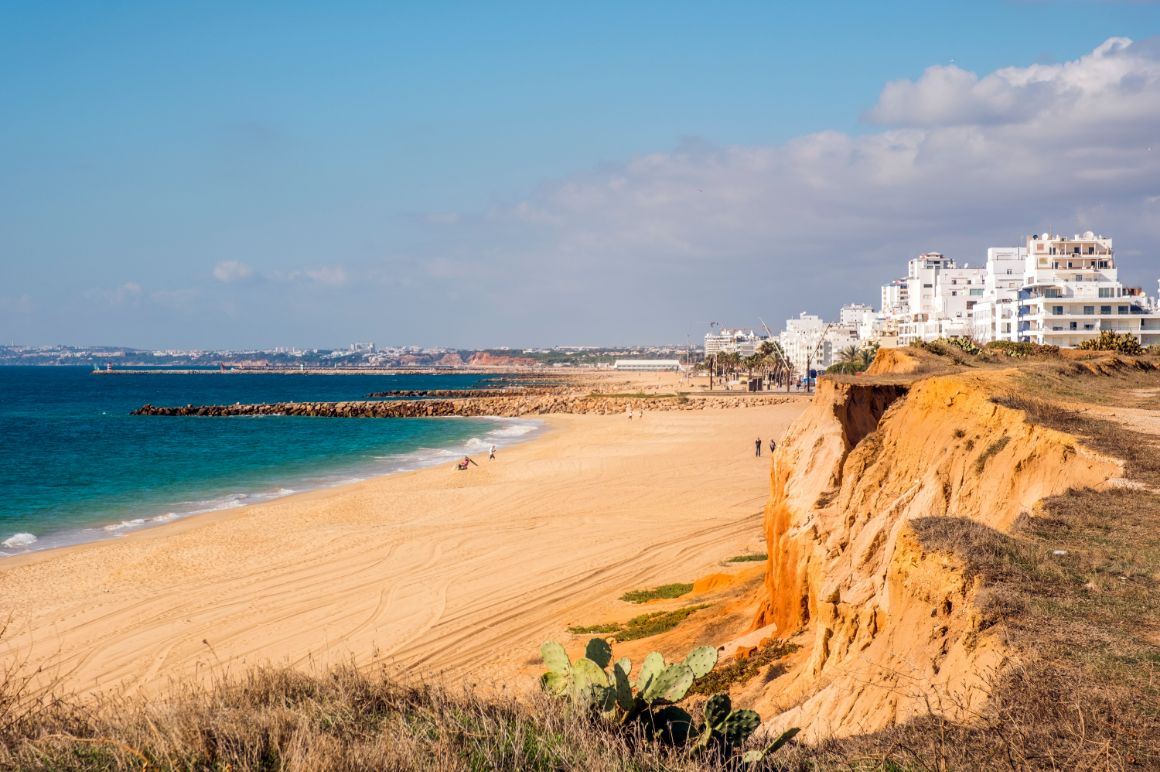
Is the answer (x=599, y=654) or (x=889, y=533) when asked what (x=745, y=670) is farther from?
(x=599, y=654)

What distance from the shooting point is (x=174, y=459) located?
161ft

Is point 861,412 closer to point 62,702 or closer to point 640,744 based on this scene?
point 640,744

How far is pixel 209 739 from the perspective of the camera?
5.03 m

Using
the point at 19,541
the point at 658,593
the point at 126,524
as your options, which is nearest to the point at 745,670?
the point at 658,593

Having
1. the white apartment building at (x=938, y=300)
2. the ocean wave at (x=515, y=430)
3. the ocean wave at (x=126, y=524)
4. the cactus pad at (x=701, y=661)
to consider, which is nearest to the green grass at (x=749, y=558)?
the cactus pad at (x=701, y=661)

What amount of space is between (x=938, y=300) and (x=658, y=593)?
94.8 m

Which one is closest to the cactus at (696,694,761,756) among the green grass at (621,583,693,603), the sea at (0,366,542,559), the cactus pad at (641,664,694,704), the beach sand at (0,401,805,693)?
the cactus pad at (641,664,694,704)

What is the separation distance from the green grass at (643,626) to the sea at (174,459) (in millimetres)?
19068

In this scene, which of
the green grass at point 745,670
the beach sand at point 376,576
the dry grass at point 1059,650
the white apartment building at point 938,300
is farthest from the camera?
the white apartment building at point 938,300

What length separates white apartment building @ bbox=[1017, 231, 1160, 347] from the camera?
207ft

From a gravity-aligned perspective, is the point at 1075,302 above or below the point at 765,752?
above

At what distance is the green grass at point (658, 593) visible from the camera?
1766cm

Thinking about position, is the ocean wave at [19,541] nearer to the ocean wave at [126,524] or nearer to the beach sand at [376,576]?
the ocean wave at [126,524]

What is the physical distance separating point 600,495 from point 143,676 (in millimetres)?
19568
